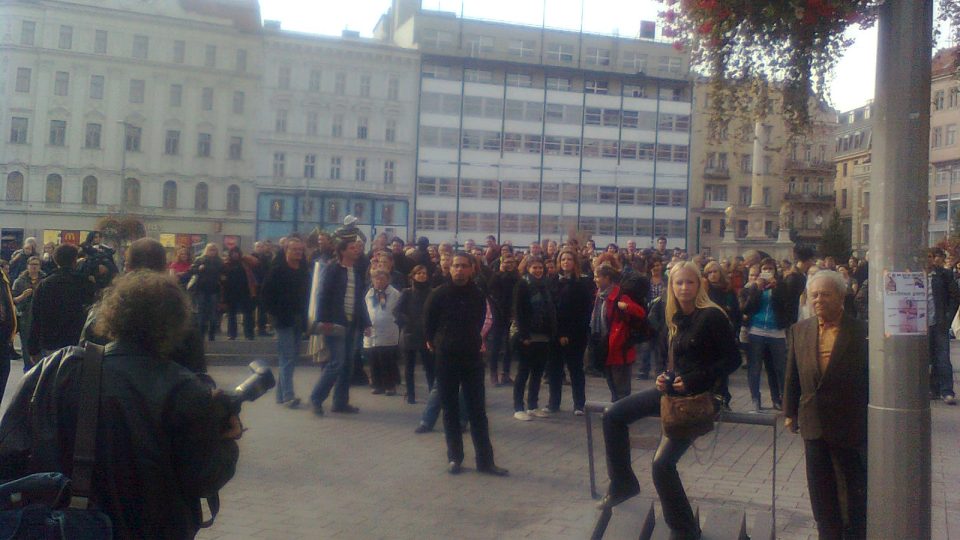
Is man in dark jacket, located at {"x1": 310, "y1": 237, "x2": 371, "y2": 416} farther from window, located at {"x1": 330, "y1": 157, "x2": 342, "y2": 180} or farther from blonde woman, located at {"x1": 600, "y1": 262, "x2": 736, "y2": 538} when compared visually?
window, located at {"x1": 330, "y1": 157, "x2": 342, "y2": 180}

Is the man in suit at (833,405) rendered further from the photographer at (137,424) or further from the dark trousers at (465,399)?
the photographer at (137,424)

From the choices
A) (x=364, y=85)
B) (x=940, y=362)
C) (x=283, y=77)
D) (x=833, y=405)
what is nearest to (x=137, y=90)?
(x=283, y=77)

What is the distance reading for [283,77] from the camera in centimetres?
5491

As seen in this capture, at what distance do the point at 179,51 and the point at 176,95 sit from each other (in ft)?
8.57

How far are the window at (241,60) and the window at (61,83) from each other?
9074 mm

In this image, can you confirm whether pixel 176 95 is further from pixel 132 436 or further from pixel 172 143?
pixel 132 436

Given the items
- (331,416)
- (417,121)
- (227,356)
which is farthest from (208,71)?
(331,416)

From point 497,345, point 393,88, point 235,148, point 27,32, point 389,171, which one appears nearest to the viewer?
point 497,345

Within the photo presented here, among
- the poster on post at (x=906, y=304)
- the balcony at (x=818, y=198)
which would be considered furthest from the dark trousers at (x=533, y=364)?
the balcony at (x=818, y=198)

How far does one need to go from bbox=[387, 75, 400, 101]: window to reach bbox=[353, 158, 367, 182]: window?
4645 mm

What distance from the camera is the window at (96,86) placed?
4722 cm

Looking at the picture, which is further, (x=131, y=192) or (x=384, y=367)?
(x=131, y=192)

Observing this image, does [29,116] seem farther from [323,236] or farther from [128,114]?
[323,236]

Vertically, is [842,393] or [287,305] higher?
[287,305]
